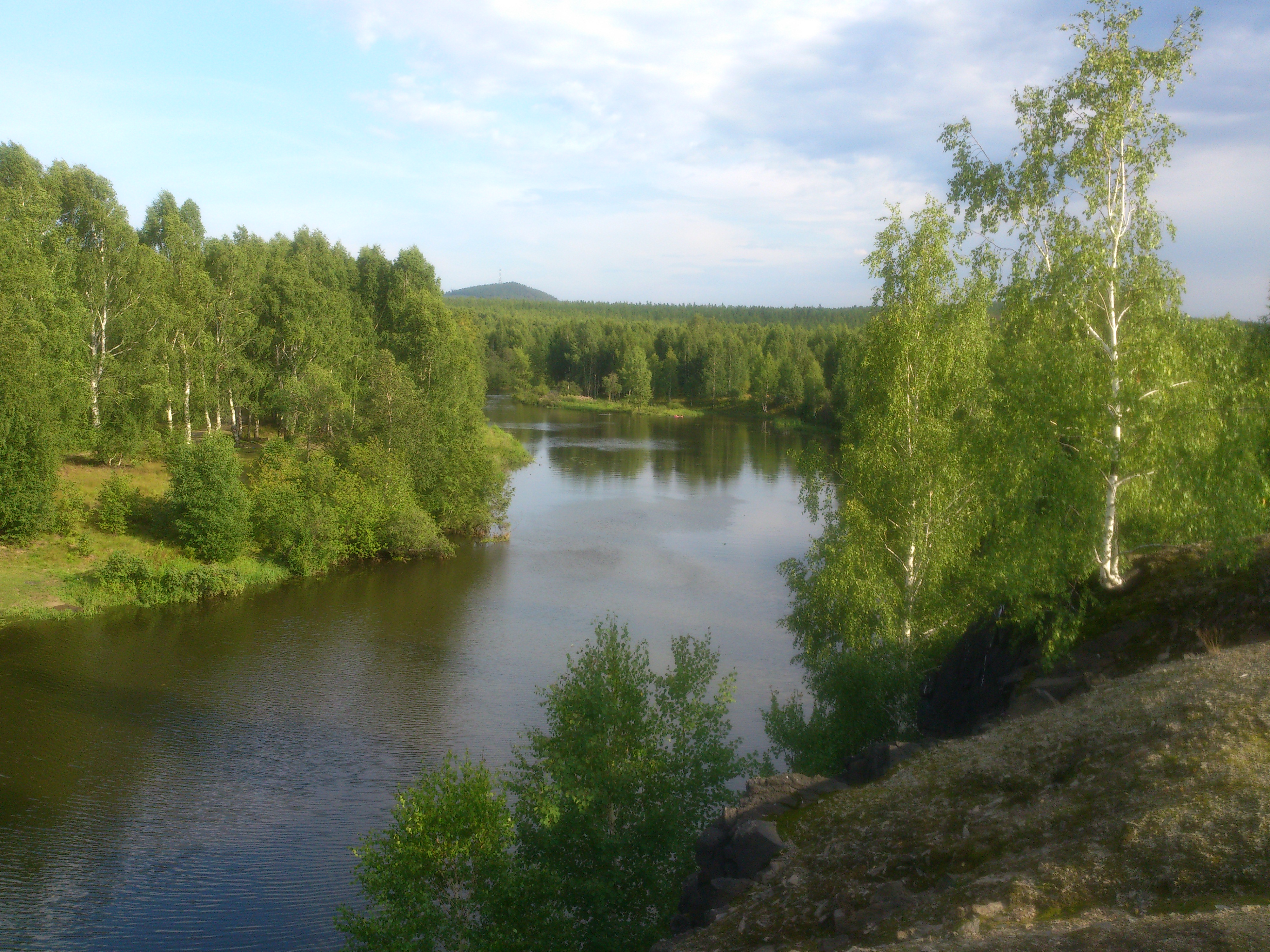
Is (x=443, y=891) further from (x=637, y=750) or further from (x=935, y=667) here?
(x=935, y=667)

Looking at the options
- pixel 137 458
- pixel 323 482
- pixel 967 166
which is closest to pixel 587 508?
pixel 323 482

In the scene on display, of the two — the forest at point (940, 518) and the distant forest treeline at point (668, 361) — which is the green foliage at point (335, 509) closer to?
the forest at point (940, 518)

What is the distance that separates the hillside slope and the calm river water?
8.32 metres

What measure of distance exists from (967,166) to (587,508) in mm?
31369

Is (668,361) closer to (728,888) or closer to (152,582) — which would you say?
(152,582)

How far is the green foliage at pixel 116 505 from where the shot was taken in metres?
29.5

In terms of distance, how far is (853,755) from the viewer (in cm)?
1276

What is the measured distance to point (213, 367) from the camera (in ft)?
124

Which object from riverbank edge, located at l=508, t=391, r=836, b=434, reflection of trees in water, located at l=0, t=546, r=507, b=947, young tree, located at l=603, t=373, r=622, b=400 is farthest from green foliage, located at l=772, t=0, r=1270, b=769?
young tree, located at l=603, t=373, r=622, b=400

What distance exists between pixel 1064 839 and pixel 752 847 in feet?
12.0

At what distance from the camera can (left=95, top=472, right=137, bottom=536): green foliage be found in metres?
29.5

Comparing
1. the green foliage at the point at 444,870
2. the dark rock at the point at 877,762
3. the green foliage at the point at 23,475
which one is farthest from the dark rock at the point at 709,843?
the green foliage at the point at 23,475

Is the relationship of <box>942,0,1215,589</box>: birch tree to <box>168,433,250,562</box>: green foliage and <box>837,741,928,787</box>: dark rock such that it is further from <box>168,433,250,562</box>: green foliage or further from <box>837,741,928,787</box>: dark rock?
<box>168,433,250,562</box>: green foliage

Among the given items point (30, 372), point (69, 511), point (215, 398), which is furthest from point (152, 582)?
point (215, 398)
